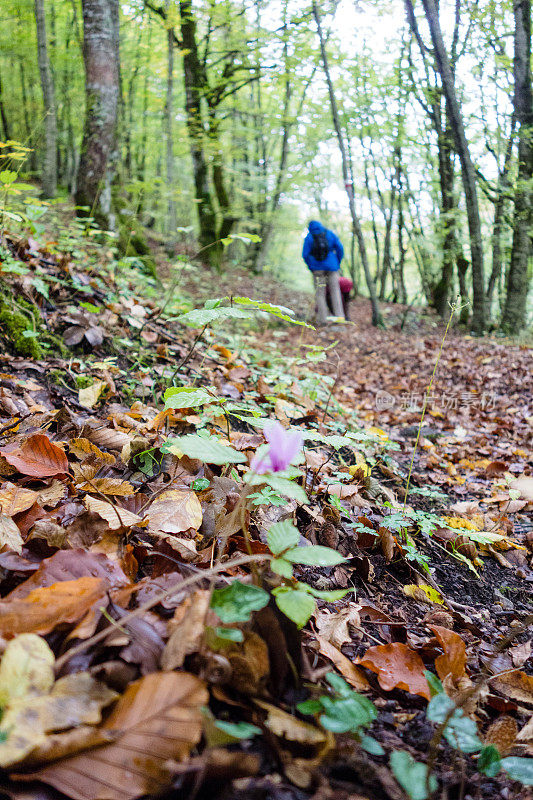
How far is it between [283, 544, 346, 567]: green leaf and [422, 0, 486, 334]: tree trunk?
29.7ft

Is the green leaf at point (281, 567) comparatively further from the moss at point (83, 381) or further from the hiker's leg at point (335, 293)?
the hiker's leg at point (335, 293)

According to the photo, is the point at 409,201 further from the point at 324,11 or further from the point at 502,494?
the point at 502,494

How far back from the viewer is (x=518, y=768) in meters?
0.82

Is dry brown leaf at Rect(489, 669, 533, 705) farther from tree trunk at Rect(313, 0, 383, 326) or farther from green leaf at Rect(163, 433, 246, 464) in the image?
tree trunk at Rect(313, 0, 383, 326)

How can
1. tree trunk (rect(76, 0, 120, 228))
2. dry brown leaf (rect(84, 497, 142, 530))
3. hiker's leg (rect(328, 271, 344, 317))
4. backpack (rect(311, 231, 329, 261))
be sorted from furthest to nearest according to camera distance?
hiker's leg (rect(328, 271, 344, 317)) → backpack (rect(311, 231, 329, 261)) → tree trunk (rect(76, 0, 120, 228)) → dry brown leaf (rect(84, 497, 142, 530))

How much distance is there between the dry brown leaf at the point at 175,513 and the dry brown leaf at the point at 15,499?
0.35 metres

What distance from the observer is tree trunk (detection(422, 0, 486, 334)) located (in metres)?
7.73

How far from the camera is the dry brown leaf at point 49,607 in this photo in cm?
89

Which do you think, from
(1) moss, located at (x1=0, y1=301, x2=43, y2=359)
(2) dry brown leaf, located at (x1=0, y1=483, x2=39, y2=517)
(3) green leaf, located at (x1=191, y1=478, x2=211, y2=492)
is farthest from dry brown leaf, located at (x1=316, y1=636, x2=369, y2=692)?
(1) moss, located at (x1=0, y1=301, x2=43, y2=359)

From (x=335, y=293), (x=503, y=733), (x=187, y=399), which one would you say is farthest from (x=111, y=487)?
(x=335, y=293)

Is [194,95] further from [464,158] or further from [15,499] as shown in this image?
[15,499]

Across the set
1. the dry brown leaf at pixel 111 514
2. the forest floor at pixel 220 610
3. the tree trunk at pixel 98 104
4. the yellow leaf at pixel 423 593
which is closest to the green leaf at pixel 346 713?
the forest floor at pixel 220 610

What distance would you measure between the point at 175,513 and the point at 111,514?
8.0 inches

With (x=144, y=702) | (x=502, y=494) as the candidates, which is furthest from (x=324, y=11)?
(x=144, y=702)
